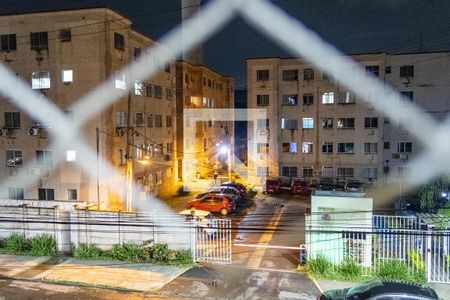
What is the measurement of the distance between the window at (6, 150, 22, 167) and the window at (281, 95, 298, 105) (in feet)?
73.4

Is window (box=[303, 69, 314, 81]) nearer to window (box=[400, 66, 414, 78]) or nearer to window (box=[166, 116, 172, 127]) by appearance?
window (box=[400, 66, 414, 78])

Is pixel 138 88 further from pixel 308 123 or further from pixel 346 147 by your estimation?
pixel 346 147

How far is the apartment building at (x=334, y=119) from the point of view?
35219 mm

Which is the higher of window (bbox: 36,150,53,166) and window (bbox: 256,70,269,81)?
window (bbox: 256,70,269,81)

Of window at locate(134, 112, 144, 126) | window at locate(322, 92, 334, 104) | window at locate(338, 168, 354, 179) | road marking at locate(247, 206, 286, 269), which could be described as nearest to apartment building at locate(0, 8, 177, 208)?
window at locate(134, 112, 144, 126)

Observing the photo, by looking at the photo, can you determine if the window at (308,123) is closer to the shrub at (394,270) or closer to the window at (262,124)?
the window at (262,124)

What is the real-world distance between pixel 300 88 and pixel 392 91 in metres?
8.05

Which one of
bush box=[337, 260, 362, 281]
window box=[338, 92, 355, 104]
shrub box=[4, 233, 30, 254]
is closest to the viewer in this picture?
bush box=[337, 260, 362, 281]

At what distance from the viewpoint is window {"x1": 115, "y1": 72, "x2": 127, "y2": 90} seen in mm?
27172

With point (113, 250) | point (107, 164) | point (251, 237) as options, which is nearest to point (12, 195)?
point (107, 164)

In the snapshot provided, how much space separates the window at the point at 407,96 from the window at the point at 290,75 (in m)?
9.43

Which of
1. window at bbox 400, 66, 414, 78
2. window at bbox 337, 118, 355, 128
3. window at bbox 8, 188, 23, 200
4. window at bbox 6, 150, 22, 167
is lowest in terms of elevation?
window at bbox 8, 188, 23, 200

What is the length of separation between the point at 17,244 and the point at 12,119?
12772 millimetres

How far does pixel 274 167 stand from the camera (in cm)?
3709
